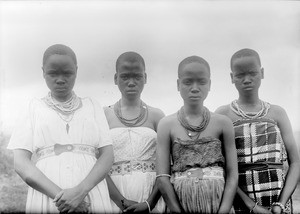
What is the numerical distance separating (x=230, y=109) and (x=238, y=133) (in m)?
0.22

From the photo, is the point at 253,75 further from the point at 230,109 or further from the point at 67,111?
the point at 67,111

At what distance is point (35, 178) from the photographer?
2.29 meters

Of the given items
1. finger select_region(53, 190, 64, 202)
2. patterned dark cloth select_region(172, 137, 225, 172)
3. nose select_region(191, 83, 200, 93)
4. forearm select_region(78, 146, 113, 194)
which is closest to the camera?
finger select_region(53, 190, 64, 202)

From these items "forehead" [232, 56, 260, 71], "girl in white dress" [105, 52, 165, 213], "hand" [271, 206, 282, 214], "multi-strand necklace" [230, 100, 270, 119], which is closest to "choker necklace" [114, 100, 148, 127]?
"girl in white dress" [105, 52, 165, 213]

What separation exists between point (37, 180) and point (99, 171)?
39 cm

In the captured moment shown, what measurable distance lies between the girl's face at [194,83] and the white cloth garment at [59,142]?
2.07ft

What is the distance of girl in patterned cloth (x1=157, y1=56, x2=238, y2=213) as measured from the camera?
95.3 inches

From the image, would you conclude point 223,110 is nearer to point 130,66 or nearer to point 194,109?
point 194,109

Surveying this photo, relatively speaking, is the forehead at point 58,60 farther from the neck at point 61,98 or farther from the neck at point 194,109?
the neck at point 194,109

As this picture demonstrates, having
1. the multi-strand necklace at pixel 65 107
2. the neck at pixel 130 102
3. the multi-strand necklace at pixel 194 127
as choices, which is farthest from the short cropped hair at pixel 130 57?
the multi-strand necklace at pixel 194 127

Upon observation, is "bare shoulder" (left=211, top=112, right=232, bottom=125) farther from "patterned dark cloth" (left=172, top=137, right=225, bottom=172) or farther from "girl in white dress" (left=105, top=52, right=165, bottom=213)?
"girl in white dress" (left=105, top=52, right=165, bottom=213)

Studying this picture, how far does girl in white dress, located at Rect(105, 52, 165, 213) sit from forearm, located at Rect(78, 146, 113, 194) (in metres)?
0.20

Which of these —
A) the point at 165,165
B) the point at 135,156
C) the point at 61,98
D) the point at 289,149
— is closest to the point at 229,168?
the point at 165,165

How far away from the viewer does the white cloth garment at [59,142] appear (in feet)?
7.82
